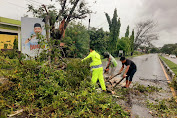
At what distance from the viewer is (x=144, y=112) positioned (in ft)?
10.9

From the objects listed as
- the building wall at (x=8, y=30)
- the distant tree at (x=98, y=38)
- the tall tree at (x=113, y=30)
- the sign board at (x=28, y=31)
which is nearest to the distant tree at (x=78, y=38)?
the distant tree at (x=98, y=38)

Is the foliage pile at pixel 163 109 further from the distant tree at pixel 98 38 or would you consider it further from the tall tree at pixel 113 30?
the tall tree at pixel 113 30

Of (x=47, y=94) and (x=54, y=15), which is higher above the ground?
(x=54, y=15)

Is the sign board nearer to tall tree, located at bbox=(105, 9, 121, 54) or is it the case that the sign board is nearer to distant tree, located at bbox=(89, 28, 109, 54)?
distant tree, located at bbox=(89, 28, 109, 54)

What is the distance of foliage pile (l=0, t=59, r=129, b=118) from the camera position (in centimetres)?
259

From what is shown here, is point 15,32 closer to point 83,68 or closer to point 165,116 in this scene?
point 83,68

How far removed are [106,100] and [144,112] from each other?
1097mm

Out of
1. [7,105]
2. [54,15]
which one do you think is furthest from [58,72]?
[54,15]

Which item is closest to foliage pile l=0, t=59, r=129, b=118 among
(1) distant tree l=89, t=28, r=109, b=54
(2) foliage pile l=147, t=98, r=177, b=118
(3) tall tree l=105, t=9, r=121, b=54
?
(2) foliage pile l=147, t=98, r=177, b=118

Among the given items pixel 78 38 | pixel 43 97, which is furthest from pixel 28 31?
pixel 78 38

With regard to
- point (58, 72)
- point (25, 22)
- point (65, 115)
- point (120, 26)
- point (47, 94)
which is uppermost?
point (120, 26)

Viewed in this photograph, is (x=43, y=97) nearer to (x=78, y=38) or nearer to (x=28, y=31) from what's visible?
(x=28, y=31)

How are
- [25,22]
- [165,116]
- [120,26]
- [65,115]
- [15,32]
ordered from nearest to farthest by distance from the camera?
[65,115] < [165,116] < [25,22] < [15,32] < [120,26]

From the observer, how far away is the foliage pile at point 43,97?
2.59m
